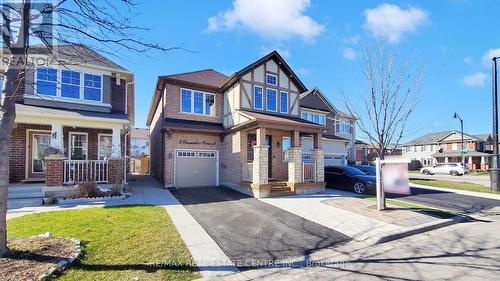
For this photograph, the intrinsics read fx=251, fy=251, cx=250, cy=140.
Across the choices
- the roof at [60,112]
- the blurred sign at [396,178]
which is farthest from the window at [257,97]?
the blurred sign at [396,178]

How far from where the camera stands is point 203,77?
57.8ft

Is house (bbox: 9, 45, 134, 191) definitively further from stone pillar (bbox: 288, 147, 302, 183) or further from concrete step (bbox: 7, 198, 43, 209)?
stone pillar (bbox: 288, 147, 302, 183)

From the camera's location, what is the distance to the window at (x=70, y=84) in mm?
12375

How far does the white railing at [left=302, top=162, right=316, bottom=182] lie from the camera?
1379cm

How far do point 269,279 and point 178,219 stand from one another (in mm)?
4269

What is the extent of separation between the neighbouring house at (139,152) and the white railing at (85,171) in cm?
1685

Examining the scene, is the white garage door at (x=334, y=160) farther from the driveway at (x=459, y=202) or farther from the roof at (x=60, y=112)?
the roof at (x=60, y=112)

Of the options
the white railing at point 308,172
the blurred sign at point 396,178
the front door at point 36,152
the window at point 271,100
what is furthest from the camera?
the window at point 271,100

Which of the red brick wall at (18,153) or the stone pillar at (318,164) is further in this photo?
the stone pillar at (318,164)

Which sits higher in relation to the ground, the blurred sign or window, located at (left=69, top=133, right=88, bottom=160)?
window, located at (left=69, top=133, right=88, bottom=160)

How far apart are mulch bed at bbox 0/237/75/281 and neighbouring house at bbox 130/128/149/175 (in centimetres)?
2447

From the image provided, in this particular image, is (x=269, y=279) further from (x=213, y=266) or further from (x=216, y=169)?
(x=216, y=169)

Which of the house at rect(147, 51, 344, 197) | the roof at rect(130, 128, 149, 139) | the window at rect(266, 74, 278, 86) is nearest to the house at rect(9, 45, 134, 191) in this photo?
the house at rect(147, 51, 344, 197)

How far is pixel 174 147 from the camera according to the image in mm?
14711
